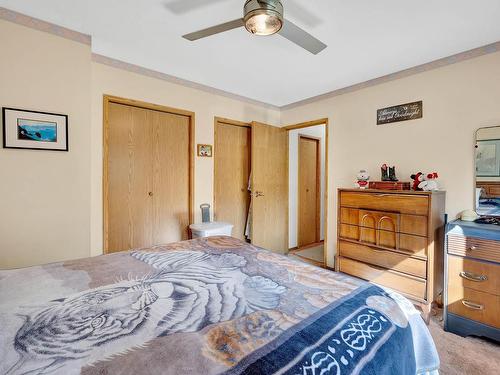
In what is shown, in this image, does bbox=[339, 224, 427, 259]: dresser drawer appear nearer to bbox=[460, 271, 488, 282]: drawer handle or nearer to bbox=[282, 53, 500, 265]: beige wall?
bbox=[460, 271, 488, 282]: drawer handle

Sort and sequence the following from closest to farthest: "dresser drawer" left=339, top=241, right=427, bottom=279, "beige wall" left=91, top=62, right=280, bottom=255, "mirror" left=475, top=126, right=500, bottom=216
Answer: "mirror" left=475, top=126, right=500, bottom=216
"dresser drawer" left=339, top=241, right=427, bottom=279
"beige wall" left=91, top=62, right=280, bottom=255

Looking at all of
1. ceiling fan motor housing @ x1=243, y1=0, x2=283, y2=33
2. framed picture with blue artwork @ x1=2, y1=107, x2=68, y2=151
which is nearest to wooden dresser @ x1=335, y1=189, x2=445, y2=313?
ceiling fan motor housing @ x1=243, y1=0, x2=283, y2=33

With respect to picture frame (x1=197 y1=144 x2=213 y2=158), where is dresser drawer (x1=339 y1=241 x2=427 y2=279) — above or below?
below

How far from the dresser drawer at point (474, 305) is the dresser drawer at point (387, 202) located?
2.21 ft

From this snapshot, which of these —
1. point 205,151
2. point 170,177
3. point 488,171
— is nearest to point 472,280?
point 488,171

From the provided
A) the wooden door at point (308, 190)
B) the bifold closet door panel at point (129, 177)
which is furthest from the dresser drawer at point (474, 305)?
the bifold closet door panel at point (129, 177)

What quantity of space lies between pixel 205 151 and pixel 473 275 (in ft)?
9.64

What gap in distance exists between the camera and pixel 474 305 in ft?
6.14

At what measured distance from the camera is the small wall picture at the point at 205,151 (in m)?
3.16

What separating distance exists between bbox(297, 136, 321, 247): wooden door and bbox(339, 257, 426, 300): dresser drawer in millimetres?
1659

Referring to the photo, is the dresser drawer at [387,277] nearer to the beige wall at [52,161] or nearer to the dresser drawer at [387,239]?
the dresser drawer at [387,239]

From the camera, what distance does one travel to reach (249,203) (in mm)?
3836

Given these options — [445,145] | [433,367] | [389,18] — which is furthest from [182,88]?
[433,367]

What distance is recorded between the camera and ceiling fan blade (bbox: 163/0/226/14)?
168 centimetres
